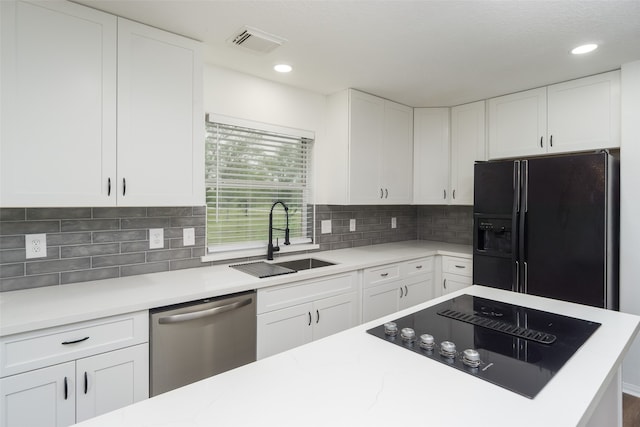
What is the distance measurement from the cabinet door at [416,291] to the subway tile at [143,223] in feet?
6.73

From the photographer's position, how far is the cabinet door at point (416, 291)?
9.89ft

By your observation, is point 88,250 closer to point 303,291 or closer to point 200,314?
point 200,314

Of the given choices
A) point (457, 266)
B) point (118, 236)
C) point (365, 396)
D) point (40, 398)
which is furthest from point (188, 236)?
point (457, 266)

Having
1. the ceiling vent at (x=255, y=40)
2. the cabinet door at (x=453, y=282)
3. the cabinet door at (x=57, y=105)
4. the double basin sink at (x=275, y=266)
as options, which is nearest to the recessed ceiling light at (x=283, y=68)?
the ceiling vent at (x=255, y=40)

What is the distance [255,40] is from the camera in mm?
2010

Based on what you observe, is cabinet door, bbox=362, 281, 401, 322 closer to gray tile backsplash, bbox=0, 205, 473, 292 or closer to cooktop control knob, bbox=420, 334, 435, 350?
gray tile backsplash, bbox=0, 205, 473, 292

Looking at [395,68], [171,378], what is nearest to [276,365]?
[171,378]

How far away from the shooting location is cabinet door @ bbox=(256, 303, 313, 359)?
206cm

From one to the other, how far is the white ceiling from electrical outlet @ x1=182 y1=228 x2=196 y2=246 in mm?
1220

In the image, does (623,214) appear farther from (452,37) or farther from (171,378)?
(171,378)

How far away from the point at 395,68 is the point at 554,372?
7.16 ft

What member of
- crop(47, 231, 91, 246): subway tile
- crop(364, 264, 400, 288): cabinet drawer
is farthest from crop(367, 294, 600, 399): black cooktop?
crop(47, 231, 91, 246): subway tile

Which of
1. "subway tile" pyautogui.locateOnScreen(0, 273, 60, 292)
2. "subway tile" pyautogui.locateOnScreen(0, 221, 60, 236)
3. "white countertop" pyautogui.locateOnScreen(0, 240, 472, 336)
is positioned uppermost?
"subway tile" pyautogui.locateOnScreen(0, 221, 60, 236)

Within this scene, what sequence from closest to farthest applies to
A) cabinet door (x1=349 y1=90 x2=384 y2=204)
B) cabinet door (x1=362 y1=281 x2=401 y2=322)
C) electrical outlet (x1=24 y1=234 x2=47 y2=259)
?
electrical outlet (x1=24 y1=234 x2=47 y2=259) → cabinet door (x1=362 y1=281 x2=401 y2=322) → cabinet door (x1=349 y1=90 x2=384 y2=204)
